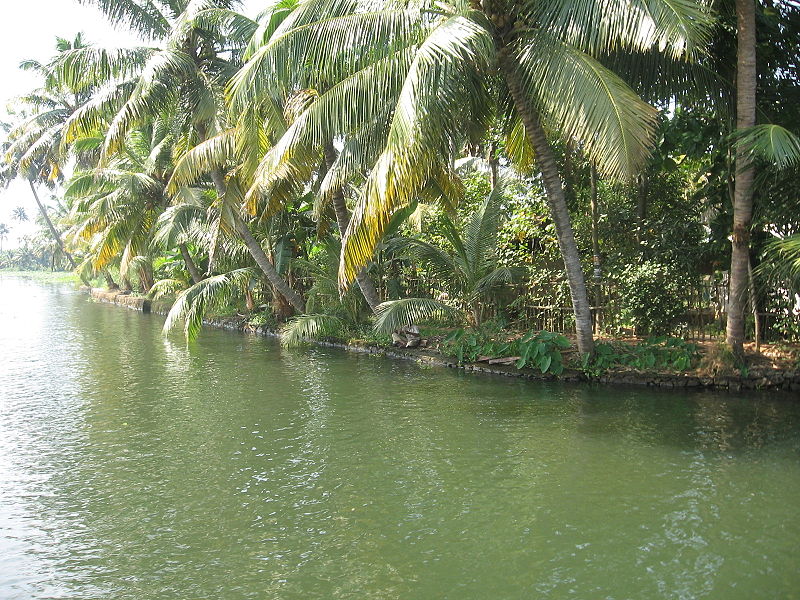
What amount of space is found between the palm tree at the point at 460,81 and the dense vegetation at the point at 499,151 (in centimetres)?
3

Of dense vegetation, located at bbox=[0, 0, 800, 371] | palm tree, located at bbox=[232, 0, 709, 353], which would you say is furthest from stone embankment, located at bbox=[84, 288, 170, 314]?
palm tree, located at bbox=[232, 0, 709, 353]

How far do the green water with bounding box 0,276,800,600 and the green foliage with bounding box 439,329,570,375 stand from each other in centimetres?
46

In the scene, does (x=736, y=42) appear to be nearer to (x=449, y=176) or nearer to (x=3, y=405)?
(x=449, y=176)

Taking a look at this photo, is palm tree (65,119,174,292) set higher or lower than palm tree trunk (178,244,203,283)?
higher

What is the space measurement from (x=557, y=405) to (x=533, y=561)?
15.7ft

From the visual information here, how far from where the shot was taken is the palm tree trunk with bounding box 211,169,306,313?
1569 cm

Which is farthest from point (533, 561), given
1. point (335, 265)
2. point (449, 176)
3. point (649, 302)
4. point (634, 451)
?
point (335, 265)

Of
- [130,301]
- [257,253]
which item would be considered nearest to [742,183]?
[257,253]

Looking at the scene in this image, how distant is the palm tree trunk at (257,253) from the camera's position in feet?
51.5

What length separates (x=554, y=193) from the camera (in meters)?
10.4

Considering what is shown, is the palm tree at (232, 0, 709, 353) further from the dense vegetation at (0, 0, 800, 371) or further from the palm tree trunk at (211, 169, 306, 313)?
the palm tree trunk at (211, 169, 306, 313)

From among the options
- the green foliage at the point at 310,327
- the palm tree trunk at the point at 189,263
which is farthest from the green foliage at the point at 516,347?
the palm tree trunk at the point at 189,263

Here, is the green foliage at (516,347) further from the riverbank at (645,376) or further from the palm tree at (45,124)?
the palm tree at (45,124)

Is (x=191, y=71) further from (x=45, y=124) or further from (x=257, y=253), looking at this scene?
(x=45, y=124)
